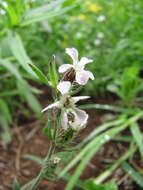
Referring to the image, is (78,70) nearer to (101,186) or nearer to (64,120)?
(64,120)

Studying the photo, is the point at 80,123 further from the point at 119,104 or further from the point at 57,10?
the point at 119,104

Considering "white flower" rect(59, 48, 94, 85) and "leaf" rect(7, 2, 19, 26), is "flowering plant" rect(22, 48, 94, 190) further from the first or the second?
"leaf" rect(7, 2, 19, 26)

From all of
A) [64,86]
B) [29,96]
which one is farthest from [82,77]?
[29,96]

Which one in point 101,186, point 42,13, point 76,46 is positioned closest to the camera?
point 101,186

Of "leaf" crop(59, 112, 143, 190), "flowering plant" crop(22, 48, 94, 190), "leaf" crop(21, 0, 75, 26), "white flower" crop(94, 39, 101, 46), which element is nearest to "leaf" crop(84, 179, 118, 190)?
"leaf" crop(59, 112, 143, 190)

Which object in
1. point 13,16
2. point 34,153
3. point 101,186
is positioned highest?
point 13,16

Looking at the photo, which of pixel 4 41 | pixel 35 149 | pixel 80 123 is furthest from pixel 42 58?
pixel 80 123

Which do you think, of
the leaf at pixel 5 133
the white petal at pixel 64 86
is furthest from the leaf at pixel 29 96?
the white petal at pixel 64 86
